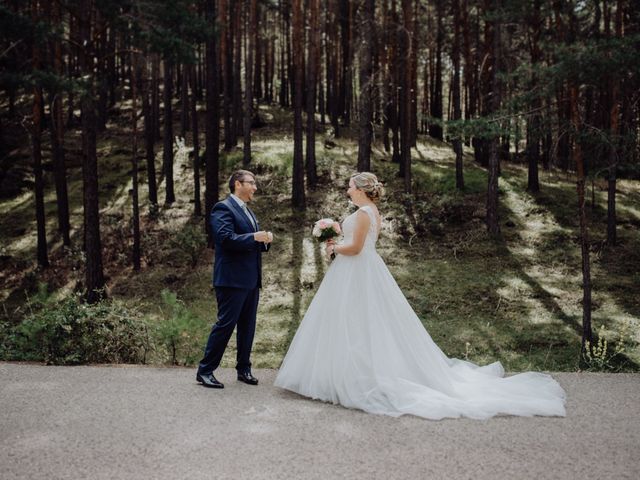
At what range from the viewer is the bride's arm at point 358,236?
618cm

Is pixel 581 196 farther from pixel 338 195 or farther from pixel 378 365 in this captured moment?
pixel 338 195

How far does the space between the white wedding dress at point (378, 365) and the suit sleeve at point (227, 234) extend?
39.3 inches

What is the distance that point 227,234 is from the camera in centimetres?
607

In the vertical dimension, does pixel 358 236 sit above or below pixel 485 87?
below

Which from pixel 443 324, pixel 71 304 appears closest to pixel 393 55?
pixel 443 324

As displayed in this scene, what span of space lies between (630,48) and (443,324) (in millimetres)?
6657

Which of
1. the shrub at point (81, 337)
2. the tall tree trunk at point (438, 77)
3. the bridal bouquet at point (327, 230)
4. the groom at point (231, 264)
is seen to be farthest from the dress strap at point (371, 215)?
the tall tree trunk at point (438, 77)

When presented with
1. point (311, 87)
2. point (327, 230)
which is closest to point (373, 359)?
point (327, 230)

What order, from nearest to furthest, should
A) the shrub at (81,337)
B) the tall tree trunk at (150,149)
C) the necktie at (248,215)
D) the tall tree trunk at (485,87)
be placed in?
1. the necktie at (248,215)
2. the shrub at (81,337)
3. the tall tree trunk at (150,149)
4. the tall tree trunk at (485,87)

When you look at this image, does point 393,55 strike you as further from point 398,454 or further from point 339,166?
point 398,454

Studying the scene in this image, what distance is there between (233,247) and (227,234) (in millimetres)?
157

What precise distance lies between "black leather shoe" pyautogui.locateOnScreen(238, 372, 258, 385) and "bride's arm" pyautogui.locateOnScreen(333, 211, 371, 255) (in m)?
1.80

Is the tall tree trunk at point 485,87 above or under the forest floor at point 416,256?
above

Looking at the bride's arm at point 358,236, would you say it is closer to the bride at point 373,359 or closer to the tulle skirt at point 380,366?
the bride at point 373,359
